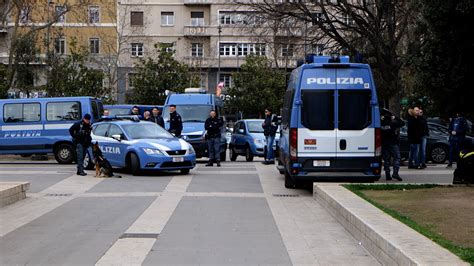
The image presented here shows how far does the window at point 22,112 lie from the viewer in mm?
25141

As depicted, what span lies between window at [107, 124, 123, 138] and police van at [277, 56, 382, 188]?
6967 mm

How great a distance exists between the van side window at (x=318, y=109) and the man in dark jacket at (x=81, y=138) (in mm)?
7327

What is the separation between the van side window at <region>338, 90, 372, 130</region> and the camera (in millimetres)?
14883

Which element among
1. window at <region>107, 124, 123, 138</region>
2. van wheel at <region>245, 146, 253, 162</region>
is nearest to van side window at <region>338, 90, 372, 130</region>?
window at <region>107, 124, 123, 138</region>

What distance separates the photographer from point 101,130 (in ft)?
68.9

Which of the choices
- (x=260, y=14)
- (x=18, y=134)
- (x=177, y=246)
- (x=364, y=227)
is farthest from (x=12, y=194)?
(x=260, y=14)

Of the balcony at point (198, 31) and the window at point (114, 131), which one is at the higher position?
the balcony at point (198, 31)

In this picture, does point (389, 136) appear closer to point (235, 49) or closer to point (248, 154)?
point (248, 154)

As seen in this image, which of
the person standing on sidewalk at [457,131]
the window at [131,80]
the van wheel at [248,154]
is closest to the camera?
the person standing on sidewalk at [457,131]

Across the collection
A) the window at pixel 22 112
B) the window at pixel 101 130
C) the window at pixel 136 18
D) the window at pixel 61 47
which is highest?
the window at pixel 136 18

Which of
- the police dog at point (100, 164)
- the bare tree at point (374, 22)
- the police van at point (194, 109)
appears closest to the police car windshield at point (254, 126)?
the police van at point (194, 109)

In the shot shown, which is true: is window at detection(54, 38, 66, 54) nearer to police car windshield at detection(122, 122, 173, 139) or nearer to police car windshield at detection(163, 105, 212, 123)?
police car windshield at detection(163, 105, 212, 123)

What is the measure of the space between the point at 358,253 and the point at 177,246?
2.43 m

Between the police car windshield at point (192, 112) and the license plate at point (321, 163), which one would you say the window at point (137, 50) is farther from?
the license plate at point (321, 163)
